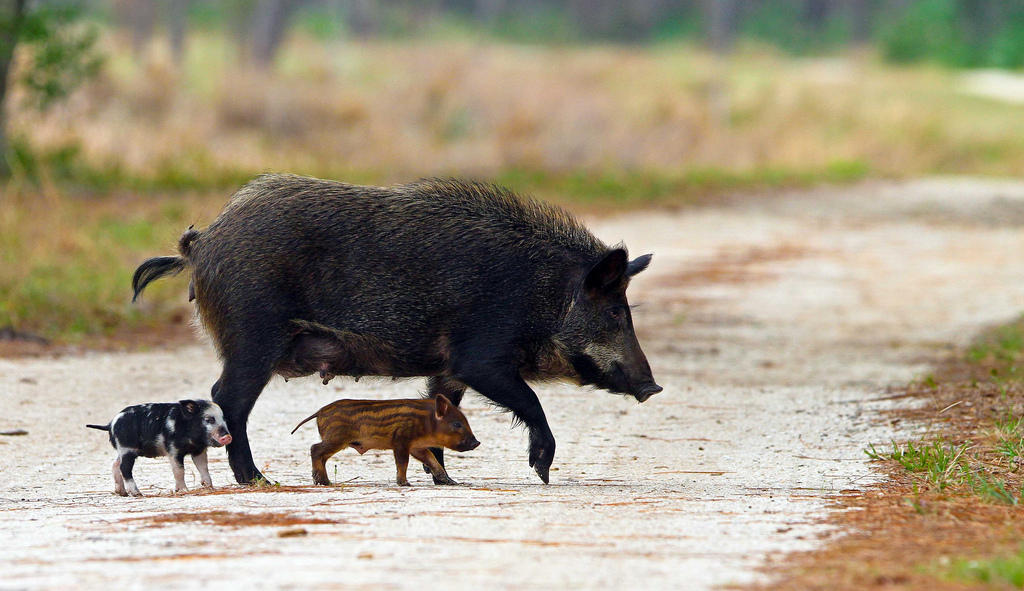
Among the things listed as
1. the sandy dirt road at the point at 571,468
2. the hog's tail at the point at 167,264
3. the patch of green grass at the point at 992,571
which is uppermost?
the hog's tail at the point at 167,264

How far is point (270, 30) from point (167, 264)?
1160 inches

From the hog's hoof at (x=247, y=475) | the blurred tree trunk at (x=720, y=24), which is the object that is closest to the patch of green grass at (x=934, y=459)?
the hog's hoof at (x=247, y=475)

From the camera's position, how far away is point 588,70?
36375mm

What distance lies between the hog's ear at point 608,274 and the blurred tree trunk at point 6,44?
1165 cm

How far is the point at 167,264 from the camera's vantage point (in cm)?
670

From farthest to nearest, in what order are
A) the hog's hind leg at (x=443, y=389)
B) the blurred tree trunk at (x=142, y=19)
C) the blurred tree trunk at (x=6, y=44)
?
the blurred tree trunk at (x=142, y=19)
the blurred tree trunk at (x=6, y=44)
the hog's hind leg at (x=443, y=389)

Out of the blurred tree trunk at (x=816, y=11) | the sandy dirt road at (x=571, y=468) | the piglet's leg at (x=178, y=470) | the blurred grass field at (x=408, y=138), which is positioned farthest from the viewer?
the blurred tree trunk at (x=816, y=11)

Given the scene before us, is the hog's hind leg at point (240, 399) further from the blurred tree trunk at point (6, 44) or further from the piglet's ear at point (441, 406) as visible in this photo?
the blurred tree trunk at point (6, 44)

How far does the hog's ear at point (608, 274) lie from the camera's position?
6.29 m

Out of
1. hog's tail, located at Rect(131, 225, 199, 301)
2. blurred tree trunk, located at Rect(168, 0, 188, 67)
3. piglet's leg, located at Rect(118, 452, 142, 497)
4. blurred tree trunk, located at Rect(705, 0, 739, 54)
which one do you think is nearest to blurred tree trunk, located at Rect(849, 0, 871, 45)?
blurred tree trunk, located at Rect(705, 0, 739, 54)

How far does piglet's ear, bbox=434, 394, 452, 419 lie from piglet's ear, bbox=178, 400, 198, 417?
1.03m

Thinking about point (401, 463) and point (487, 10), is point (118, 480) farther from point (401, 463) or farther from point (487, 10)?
point (487, 10)

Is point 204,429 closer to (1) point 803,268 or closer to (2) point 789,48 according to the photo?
(1) point 803,268

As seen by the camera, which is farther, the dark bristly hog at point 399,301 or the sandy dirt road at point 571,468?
the dark bristly hog at point 399,301
